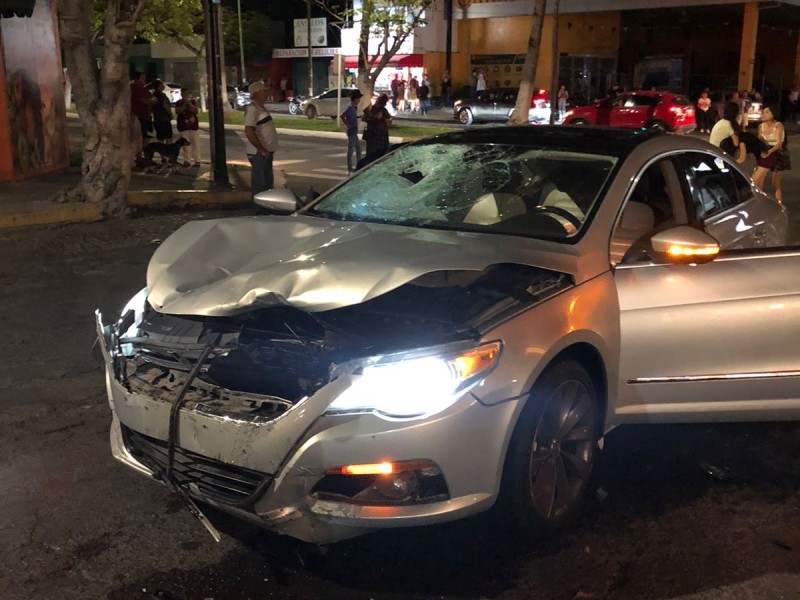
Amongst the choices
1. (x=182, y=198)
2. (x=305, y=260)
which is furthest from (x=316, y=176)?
(x=305, y=260)

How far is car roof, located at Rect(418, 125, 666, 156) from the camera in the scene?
4480 mm

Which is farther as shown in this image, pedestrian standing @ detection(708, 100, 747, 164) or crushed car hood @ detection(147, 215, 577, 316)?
pedestrian standing @ detection(708, 100, 747, 164)

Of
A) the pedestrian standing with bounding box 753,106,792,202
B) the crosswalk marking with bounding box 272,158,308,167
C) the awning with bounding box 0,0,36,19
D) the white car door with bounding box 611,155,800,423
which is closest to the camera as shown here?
the white car door with bounding box 611,155,800,423

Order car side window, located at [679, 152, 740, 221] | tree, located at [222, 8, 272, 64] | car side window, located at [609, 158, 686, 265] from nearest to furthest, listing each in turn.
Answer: car side window, located at [609, 158, 686, 265] < car side window, located at [679, 152, 740, 221] < tree, located at [222, 8, 272, 64]

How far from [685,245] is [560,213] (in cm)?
66

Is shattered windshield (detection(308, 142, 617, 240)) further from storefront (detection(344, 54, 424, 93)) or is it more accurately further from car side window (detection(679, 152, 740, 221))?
storefront (detection(344, 54, 424, 93))

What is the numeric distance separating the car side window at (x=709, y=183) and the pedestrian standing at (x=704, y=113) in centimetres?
2467

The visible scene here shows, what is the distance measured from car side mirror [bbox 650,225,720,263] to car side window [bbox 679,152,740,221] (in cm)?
89

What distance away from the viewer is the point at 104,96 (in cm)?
1166

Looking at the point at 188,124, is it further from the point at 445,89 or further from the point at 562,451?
the point at 445,89

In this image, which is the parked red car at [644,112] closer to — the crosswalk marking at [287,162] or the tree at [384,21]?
the tree at [384,21]

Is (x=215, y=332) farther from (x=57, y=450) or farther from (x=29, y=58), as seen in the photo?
(x=29, y=58)

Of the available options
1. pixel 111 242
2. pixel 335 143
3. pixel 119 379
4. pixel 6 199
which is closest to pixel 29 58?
pixel 6 199

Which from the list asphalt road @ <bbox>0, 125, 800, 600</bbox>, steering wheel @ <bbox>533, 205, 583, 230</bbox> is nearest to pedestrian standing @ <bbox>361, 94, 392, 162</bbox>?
asphalt road @ <bbox>0, 125, 800, 600</bbox>
